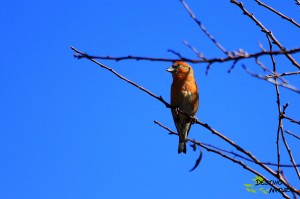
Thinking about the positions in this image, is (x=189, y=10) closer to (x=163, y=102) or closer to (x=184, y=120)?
(x=163, y=102)

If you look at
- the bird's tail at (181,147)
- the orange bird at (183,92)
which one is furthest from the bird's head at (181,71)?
the bird's tail at (181,147)

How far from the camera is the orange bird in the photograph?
24.0 ft

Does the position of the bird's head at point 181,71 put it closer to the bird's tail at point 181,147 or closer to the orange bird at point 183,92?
the orange bird at point 183,92

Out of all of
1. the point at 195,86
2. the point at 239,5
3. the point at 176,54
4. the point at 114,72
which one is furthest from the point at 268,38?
the point at 195,86

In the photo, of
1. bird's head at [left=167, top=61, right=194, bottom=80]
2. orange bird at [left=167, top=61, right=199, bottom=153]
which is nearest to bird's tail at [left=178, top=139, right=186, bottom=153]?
orange bird at [left=167, top=61, right=199, bottom=153]

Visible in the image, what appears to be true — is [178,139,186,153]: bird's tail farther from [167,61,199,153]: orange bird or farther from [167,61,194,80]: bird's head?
[167,61,194,80]: bird's head

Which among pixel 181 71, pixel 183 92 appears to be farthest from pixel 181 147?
pixel 181 71

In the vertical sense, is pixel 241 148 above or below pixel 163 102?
below

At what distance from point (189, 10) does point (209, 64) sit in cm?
66

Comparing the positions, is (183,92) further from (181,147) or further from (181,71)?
(181,147)

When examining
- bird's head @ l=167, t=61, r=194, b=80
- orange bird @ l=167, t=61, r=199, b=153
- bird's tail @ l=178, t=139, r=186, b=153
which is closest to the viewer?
orange bird @ l=167, t=61, r=199, b=153

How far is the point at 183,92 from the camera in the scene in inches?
287

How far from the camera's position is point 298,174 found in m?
2.93

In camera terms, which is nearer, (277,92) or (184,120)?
(277,92)
